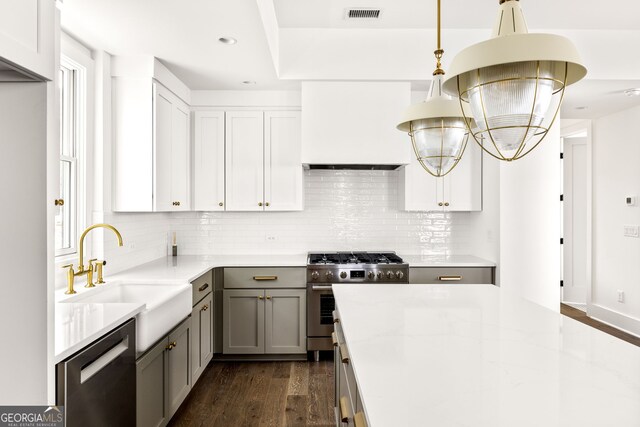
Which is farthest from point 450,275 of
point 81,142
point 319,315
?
point 81,142

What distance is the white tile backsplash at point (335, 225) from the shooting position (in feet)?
13.5

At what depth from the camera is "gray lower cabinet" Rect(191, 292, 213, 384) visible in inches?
113

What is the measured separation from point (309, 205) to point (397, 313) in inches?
98.7

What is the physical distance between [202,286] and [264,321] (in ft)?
2.29

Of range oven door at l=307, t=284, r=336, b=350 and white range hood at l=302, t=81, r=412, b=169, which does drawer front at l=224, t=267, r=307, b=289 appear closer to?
range oven door at l=307, t=284, r=336, b=350

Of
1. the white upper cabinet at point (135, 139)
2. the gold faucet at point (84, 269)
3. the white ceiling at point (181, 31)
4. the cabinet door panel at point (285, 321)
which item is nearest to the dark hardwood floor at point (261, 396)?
the cabinet door panel at point (285, 321)

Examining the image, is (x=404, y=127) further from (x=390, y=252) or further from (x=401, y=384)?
(x=390, y=252)

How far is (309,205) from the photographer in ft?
13.6

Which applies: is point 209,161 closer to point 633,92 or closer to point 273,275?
point 273,275

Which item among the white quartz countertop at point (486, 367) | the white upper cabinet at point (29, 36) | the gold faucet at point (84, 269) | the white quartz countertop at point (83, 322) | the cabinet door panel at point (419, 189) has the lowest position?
the white quartz countertop at point (83, 322)

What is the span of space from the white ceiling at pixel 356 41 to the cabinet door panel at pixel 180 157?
30 cm

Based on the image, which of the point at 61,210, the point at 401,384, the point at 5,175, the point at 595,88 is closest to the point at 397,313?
the point at 401,384

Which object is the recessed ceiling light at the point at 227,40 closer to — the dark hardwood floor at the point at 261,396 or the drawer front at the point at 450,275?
the drawer front at the point at 450,275

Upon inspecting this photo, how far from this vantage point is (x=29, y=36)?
3.77 feet
